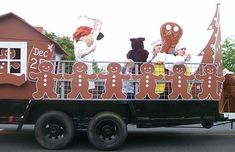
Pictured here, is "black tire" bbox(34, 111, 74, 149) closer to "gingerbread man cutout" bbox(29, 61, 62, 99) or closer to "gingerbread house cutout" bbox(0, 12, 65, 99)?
"gingerbread man cutout" bbox(29, 61, 62, 99)

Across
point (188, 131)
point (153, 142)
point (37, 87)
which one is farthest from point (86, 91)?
point (188, 131)

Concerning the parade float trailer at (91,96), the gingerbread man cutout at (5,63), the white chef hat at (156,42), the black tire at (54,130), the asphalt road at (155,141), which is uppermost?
the white chef hat at (156,42)

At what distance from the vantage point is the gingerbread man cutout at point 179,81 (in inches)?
338

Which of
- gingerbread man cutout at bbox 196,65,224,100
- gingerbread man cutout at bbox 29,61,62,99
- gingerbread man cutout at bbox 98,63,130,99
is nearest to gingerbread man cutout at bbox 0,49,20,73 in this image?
gingerbread man cutout at bbox 29,61,62,99

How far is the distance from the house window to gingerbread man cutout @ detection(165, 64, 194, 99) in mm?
2946

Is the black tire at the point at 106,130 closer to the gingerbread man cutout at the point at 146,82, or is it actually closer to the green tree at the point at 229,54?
the gingerbread man cutout at the point at 146,82

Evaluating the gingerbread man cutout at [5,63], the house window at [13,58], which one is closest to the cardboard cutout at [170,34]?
the house window at [13,58]

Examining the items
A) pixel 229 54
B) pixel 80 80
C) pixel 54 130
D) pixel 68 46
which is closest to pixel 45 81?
pixel 80 80

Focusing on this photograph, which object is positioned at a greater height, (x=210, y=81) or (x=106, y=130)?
(x=210, y=81)

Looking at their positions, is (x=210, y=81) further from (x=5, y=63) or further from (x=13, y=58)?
(x=5, y=63)

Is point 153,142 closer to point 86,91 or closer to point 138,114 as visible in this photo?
point 138,114

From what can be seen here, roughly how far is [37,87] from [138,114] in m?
2.09

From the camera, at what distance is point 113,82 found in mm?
8500

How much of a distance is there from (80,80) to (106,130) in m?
1.12
